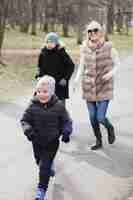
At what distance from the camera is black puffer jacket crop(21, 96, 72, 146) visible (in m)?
6.41

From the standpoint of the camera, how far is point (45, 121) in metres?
6.43

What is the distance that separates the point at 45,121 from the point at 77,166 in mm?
2017

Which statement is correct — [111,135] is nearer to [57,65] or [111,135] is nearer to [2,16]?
[57,65]

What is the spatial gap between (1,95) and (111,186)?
8885 millimetres

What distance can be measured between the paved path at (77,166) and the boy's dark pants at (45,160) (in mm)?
325

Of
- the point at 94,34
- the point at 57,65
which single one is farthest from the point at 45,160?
the point at 57,65

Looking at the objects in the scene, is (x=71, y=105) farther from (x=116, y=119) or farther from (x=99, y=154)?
(x=99, y=154)

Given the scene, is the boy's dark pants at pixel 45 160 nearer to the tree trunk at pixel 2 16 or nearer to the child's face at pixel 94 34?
the child's face at pixel 94 34

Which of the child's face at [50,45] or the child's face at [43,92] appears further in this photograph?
the child's face at [50,45]

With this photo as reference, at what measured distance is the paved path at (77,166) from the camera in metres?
7.03

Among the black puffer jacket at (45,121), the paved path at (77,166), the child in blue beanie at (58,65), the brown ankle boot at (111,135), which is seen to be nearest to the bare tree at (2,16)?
the paved path at (77,166)

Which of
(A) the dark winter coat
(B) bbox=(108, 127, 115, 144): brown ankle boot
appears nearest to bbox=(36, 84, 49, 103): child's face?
(A) the dark winter coat

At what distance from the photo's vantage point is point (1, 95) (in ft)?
52.3

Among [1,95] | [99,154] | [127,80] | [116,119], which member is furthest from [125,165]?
[127,80]
